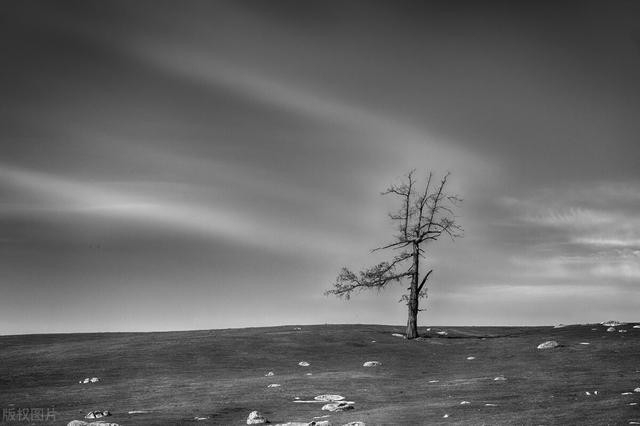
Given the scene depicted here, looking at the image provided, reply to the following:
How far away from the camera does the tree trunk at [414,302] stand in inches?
2625

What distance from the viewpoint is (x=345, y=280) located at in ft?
230

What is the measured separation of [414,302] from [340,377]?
83.8 feet

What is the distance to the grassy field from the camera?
98.5ft

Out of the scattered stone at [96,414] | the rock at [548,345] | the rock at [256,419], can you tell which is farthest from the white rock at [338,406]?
the rock at [548,345]

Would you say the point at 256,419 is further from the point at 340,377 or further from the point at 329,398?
the point at 340,377

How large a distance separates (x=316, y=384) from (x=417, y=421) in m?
13.8

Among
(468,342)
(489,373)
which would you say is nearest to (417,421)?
(489,373)

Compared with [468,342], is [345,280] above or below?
above

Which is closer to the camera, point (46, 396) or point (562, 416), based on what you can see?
point (562, 416)

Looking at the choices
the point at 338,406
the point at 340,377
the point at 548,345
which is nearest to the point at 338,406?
the point at 338,406

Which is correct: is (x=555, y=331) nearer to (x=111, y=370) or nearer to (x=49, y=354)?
(x=111, y=370)

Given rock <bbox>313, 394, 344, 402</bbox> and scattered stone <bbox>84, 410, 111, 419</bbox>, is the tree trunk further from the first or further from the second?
scattered stone <bbox>84, 410, 111, 419</bbox>

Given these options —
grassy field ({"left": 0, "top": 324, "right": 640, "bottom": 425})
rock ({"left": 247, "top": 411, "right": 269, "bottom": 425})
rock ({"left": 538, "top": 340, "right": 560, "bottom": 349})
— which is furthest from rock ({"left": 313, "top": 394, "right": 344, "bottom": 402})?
rock ({"left": 538, "top": 340, "right": 560, "bottom": 349})

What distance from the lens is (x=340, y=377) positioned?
4362 centimetres
